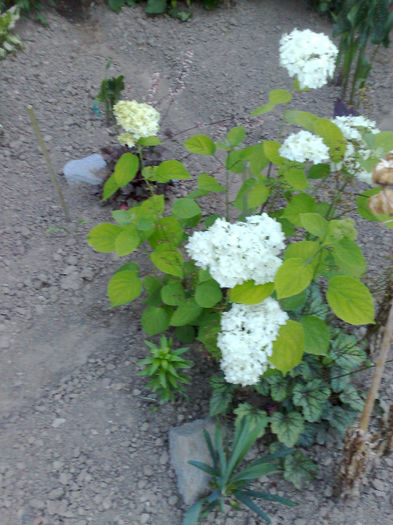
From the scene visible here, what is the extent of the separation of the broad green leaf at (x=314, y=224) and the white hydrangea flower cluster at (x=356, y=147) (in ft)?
1.12

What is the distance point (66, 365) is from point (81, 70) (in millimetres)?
2538

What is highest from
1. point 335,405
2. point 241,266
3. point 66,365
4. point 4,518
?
point 241,266

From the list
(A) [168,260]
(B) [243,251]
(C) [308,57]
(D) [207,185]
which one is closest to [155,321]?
(A) [168,260]

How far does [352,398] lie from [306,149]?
1.00 metres

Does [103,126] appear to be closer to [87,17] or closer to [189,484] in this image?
[87,17]

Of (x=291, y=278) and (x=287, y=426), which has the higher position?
(x=291, y=278)

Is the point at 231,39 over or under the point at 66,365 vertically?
over

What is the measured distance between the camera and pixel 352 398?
6.33 ft

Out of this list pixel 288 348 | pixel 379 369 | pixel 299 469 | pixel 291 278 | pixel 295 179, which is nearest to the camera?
pixel 291 278

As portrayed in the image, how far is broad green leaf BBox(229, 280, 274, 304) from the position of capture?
1.49 metres

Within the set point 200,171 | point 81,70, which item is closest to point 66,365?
point 200,171

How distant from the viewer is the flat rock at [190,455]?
5.86 feet

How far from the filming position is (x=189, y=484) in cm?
179

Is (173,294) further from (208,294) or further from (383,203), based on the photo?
(383,203)
